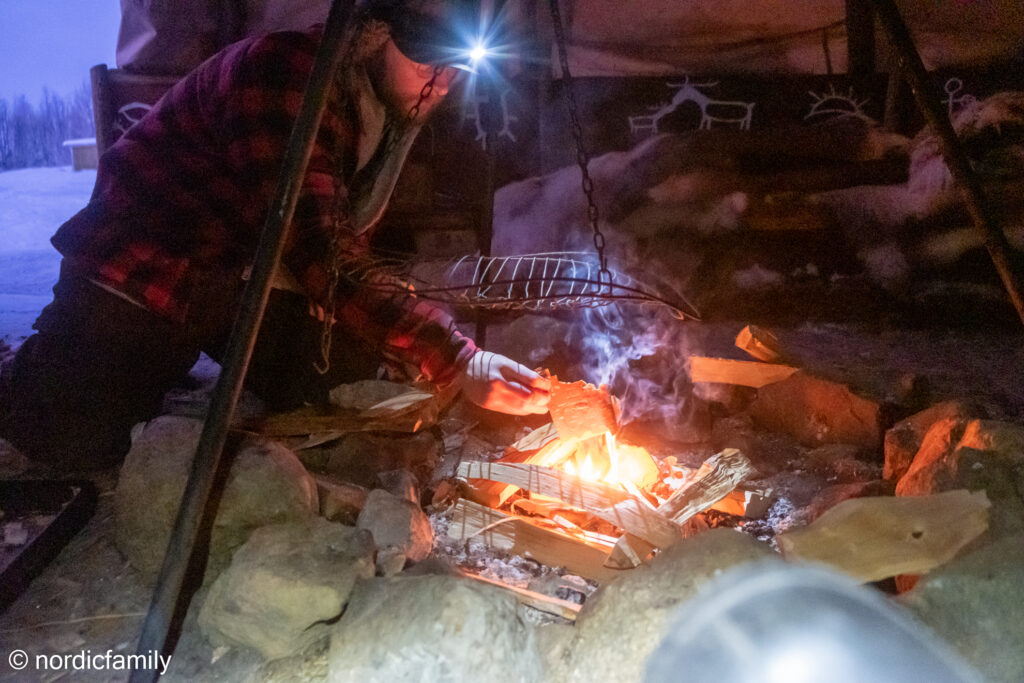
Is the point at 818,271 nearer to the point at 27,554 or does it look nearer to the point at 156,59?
the point at 27,554

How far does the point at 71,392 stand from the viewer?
2518 mm

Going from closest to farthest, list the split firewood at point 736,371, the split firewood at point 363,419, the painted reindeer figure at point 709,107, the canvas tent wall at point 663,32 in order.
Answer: the split firewood at point 363,419 → the split firewood at point 736,371 → the canvas tent wall at point 663,32 → the painted reindeer figure at point 709,107

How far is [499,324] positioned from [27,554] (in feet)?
6.53

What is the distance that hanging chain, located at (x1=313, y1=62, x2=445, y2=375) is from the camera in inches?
70.0

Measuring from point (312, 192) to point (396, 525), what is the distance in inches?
41.0

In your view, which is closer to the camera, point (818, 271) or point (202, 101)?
point (202, 101)

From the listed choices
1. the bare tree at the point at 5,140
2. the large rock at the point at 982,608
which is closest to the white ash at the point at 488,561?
the large rock at the point at 982,608

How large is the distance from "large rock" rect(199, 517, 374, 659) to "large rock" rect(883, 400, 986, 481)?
5.68 ft

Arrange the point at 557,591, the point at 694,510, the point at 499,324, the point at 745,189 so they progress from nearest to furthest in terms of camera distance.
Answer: the point at 557,591, the point at 694,510, the point at 499,324, the point at 745,189

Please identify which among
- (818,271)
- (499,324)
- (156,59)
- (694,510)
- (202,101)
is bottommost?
(694,510)

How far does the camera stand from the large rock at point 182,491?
1694mm

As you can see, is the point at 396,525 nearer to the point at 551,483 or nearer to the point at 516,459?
the point at 551,483

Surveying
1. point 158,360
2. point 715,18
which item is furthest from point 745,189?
point 158,360

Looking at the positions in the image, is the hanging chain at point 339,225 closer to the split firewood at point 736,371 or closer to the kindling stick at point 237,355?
the kindling stick at point 237,355
